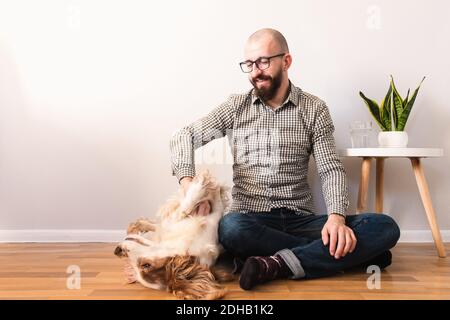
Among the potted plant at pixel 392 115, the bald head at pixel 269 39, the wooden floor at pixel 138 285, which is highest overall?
the bald head at pixel 269 39

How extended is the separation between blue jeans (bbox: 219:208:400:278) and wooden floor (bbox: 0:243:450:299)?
47 millimetres

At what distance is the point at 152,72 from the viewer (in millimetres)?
1790

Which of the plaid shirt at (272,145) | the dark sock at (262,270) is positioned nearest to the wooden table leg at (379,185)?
the plaid shirt at (272,145)

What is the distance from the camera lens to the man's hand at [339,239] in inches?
46.1

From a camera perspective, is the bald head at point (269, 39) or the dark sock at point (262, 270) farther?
the bald head at point (269, 39)

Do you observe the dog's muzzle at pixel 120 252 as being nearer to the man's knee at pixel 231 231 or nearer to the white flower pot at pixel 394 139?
the man's knee at pixel 231 231

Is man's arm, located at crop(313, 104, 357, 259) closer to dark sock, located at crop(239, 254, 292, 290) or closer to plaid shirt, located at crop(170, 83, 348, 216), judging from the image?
plaid shirt, located at crop(170, 83, 348, 216)

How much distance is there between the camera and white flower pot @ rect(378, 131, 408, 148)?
1.61 metres

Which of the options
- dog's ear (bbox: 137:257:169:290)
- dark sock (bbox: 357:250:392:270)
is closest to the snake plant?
dark sock (bbox: 357:250:392:270)

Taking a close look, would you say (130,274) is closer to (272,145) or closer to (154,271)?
(154,271)

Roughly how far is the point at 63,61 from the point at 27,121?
292 mm

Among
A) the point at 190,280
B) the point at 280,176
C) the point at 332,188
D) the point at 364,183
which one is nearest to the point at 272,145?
the point at 280,176

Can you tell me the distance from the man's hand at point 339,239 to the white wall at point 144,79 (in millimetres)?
598

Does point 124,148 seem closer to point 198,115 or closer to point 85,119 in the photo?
point 85,119
